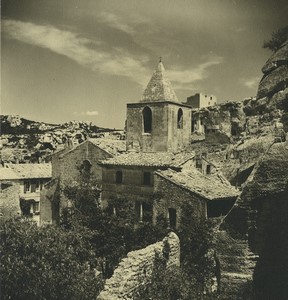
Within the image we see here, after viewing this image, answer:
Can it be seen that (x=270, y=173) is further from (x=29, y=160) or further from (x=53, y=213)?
(x=29, y=160)

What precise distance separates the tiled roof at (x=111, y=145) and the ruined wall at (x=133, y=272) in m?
16.0

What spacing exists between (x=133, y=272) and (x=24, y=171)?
127 ft

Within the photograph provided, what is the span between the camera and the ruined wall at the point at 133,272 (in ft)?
33.1

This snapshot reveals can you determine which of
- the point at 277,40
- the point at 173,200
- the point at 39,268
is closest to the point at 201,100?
the point at 173,200

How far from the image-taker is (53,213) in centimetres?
3291

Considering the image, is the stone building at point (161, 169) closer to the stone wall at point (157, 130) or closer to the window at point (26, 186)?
the stone wall at point (157, 130)

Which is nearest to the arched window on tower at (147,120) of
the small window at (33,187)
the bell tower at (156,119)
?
the bell tower at (156,119)

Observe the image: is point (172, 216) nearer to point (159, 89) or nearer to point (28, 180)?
point (159, 89)

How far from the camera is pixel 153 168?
24516mm

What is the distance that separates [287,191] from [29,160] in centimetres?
6646

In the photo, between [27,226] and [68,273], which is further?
[27,226]

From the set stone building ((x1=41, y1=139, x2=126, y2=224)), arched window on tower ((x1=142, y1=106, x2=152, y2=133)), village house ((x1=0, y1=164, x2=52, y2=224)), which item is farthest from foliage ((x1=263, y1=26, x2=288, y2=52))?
village house ((x1=0, y1=164, x2=52, y2=224))

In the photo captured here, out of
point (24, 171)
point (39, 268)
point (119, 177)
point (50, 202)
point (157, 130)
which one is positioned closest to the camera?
point (39, 268)

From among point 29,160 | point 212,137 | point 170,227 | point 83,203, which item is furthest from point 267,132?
point 29,160
